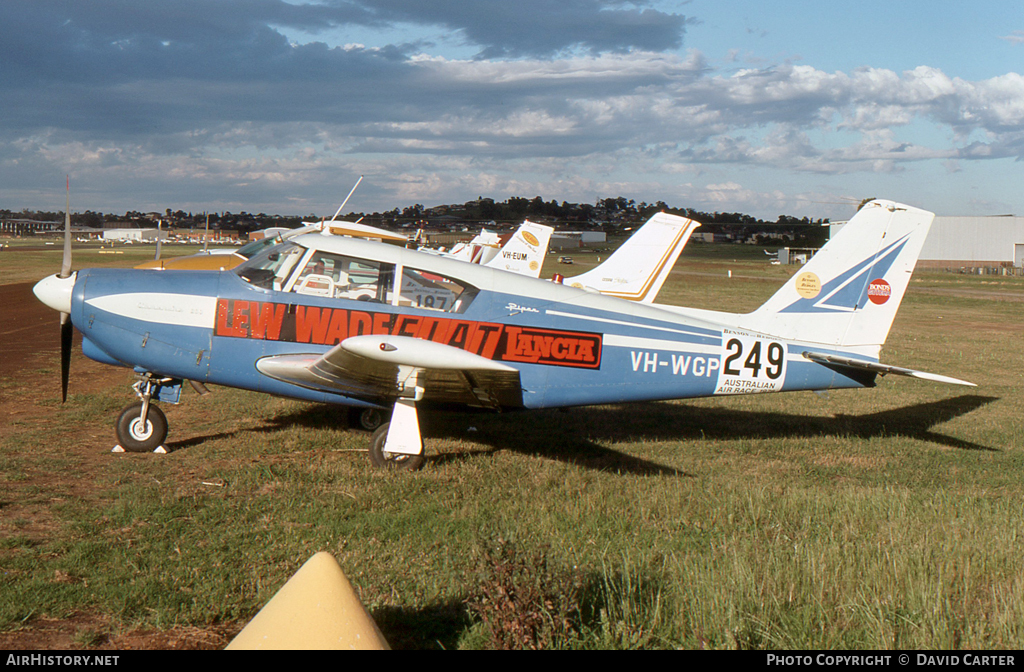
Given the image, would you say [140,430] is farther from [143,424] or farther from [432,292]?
[432,292]

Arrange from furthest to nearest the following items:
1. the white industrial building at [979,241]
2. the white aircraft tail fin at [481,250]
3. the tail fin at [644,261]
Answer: the white industrial building at [979,241]
the white aircraft tail fin at [481,250]
the tail fin at [644,261]

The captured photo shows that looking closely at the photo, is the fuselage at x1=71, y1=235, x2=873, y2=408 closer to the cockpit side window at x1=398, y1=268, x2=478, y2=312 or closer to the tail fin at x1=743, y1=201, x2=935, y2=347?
the cockpit side window at x1=398, y1=268, x2=478, y2=312

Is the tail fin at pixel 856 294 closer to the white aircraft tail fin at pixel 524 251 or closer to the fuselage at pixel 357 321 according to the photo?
the fuselage at pixel 357 321

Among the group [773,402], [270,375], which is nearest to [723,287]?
[773,402]

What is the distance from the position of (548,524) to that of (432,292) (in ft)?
9.73

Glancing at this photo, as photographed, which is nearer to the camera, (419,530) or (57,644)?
(57,644)

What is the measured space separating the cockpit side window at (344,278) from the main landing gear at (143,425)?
1966 millimetres

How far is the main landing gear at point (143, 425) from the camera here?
7.79 m

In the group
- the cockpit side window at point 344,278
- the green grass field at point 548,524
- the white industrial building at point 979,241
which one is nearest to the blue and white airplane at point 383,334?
the cockpit side window at point 344,278

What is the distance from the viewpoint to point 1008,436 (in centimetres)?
958

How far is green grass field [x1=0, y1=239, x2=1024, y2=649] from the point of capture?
12.8 feet
